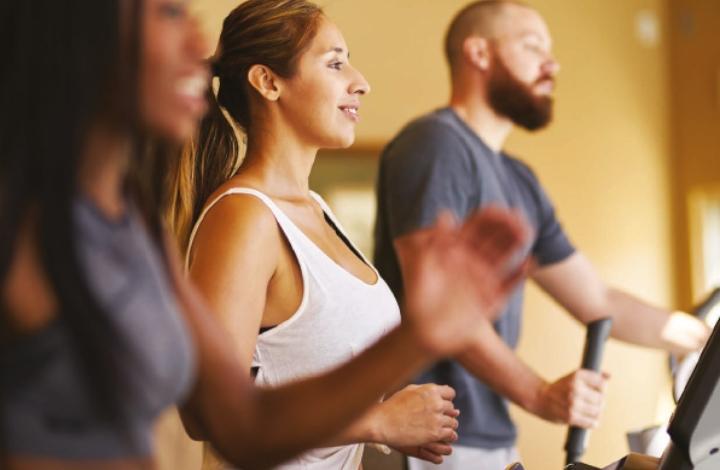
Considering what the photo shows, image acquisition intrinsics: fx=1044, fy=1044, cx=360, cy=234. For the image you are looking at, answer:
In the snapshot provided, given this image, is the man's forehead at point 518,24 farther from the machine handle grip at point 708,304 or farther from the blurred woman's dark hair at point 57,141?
the blurred woman's dark hair at point 57,141

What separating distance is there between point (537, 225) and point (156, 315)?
2.05m

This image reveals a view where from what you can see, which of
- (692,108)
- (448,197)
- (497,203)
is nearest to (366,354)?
(497,203)

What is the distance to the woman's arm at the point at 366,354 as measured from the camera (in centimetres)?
92

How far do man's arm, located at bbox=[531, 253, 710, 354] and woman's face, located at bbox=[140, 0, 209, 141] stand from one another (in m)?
2.11

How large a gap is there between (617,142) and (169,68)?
160 inches

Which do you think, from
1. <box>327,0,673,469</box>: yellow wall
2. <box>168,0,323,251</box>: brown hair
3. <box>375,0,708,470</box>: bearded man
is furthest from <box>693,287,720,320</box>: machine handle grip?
<box>168,0,323,251</box>: brown hair

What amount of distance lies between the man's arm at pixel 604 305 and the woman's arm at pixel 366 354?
6.43 ft

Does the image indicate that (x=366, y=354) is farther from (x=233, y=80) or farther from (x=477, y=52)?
(x=477, y=52)

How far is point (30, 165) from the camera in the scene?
31.7 inches

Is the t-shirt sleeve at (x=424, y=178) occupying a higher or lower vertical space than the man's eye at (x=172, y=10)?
lower

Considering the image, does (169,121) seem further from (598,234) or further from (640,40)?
(640,40)

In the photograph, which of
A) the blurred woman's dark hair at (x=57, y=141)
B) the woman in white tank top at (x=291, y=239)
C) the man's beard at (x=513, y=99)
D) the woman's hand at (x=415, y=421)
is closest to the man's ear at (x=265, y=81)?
the woman in white tank top at (x=291, y=239)

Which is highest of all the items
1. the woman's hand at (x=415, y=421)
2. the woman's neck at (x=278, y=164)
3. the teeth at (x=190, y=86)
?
the teeth at (x=190, y=86)

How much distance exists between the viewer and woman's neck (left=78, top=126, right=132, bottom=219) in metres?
0.86
